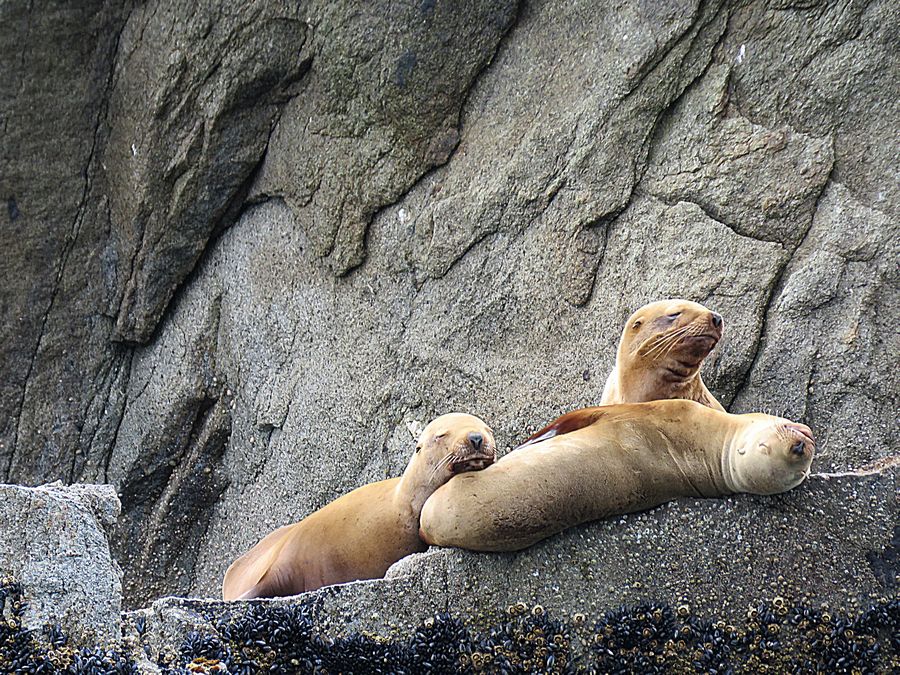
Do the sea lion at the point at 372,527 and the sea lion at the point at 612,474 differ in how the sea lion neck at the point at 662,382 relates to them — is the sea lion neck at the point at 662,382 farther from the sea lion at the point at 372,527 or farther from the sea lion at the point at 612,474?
the sea lion at the point at 372,527

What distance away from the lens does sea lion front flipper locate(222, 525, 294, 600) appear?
172 inches

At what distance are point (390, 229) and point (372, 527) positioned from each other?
2.08 metres

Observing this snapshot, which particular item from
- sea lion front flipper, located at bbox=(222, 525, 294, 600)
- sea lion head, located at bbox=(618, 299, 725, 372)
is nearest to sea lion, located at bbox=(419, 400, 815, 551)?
sea lion head, located at bbox=(618, 299, 725, 372)

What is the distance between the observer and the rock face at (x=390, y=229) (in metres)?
4.80

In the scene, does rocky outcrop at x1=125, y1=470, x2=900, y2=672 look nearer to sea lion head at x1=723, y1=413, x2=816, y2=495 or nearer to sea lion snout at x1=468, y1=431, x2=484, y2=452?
sea lion head at x1=723, y1=413, x2=816, y2=495

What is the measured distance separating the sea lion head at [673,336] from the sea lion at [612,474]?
1.34 ft

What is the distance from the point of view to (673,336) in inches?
171

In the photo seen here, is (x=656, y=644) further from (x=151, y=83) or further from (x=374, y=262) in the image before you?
(x=151, y=83)

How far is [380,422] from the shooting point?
18.7ft

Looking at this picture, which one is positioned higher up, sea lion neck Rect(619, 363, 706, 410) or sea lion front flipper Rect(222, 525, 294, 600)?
sea lion neck Rect(619, 363, 706, 410)

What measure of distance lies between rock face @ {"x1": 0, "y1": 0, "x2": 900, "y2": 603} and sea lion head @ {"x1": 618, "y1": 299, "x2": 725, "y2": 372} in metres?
0.50

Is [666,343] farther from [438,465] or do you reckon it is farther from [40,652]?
[40,652]

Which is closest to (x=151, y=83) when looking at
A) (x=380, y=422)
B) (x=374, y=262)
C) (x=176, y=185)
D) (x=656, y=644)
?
(x=176, y=185)

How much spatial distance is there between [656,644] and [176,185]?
3.81 m
